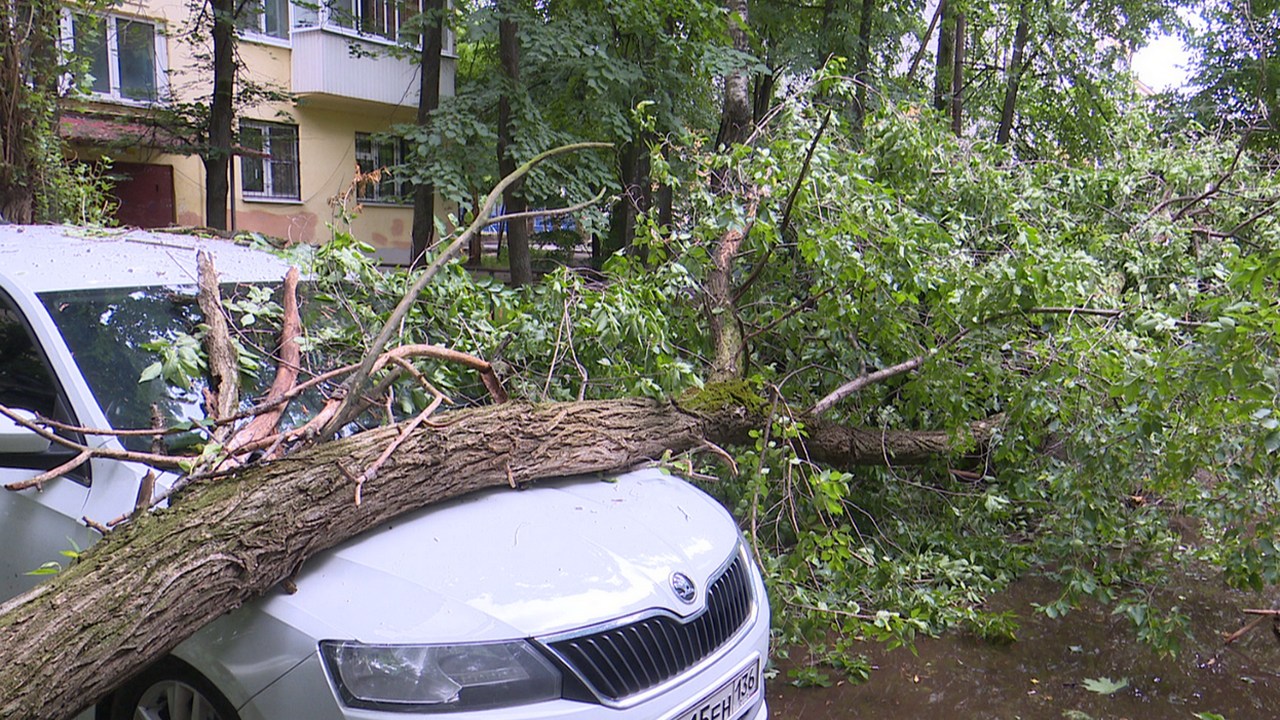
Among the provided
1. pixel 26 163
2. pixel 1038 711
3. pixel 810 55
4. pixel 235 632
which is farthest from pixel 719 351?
pixel 810 55

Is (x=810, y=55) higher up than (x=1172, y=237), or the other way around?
(x=810, y=55)

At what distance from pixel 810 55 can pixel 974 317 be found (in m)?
8.17

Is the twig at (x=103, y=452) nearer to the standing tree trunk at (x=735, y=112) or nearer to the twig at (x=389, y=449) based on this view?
the twig at (x=389, y=449)

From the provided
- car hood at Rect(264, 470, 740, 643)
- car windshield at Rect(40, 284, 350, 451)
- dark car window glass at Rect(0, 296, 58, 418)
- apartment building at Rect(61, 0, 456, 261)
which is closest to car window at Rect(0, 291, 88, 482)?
dark car window glass at Rect(0, 296, 58, 418)

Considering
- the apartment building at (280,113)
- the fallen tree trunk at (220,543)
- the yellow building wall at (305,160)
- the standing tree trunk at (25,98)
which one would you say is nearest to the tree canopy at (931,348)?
the fallen tree trunk at (220,543)

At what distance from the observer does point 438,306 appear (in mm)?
4254

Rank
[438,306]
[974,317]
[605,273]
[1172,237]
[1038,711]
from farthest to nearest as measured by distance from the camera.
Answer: [1172,237] < [605,273] < [974,317] < [438,306] < [1038,711]

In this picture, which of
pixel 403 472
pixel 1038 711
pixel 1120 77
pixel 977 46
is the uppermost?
pixel 977 46

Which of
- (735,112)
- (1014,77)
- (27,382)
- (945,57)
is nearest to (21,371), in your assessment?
(27,382)

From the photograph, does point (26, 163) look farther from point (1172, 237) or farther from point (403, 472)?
point (1172, 237)

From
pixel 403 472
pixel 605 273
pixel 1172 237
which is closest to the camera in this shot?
pixel 403 472

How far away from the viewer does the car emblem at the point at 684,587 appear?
2.70m

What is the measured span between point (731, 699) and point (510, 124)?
7986 mm

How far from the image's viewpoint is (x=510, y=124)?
9781 mm
